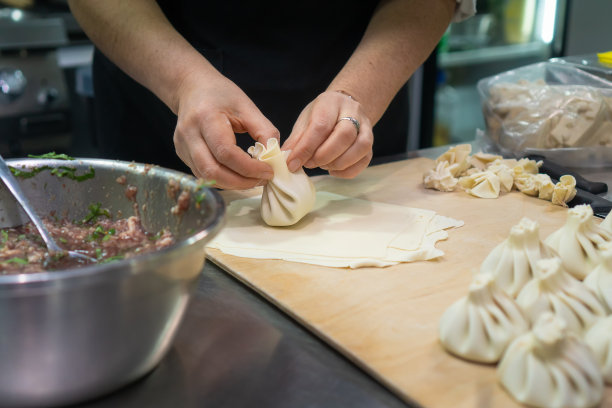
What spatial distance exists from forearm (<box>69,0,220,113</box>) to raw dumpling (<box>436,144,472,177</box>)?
675mm

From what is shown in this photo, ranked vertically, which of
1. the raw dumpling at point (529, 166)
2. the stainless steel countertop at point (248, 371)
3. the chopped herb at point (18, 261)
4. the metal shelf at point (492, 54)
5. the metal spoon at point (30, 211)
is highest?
the metal spoon at point (30, 211)

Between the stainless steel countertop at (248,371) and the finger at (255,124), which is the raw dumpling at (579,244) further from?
the finger at (255,124)

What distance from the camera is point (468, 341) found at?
82cm

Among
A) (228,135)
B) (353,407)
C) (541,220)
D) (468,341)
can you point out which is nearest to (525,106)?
(541,220)

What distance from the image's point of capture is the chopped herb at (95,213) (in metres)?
1.08

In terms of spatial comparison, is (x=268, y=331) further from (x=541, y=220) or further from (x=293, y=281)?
(x=541, y=220)

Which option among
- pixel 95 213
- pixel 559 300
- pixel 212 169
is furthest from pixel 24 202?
pixel 559 300

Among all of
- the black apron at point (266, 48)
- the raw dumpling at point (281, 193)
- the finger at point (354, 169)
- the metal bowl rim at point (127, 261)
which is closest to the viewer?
the metal bowl rim at point (127, 261)

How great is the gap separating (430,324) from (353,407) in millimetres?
224

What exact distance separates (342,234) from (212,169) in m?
0.30

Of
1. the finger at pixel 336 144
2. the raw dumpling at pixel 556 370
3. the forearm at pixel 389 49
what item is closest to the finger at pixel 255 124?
the finger at pixel 336 144

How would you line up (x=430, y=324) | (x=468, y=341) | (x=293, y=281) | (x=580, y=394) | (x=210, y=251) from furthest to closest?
(x=210, y=251) < (x=293, y=281) < (x=430, y=324) < (x=468, y=341) < (x=580, y=394)

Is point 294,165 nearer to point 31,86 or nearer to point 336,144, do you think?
point 336,144

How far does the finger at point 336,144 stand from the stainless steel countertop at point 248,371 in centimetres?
43
